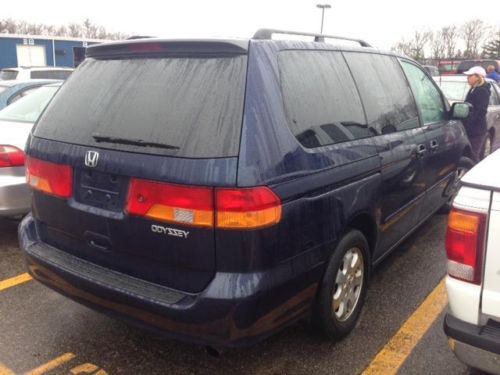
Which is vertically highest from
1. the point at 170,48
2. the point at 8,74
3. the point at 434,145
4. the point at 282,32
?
the point at 282,32

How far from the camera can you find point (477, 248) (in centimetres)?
203

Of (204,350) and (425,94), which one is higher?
(425,94)

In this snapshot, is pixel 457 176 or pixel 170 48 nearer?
pixel 170 48

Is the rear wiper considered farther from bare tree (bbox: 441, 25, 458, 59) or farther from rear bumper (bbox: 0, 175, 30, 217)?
bare tree (bbox: 441, 25, 458, 59)

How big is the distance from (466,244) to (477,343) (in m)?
0.41

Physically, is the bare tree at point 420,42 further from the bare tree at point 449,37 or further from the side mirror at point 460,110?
the side mirror at point 460,110

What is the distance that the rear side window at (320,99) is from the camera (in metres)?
2.45

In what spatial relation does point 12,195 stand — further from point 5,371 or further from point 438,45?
point 438,45

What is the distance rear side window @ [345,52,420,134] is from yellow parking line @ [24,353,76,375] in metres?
2.30

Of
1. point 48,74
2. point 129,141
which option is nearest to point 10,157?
point 129,141

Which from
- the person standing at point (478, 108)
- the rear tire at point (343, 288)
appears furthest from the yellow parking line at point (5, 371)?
the person standing at point (478, 108)

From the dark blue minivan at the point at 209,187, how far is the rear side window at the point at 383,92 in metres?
0.11

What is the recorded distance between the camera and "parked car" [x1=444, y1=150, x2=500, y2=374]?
6.48ft

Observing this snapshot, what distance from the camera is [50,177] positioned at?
2627 mm
